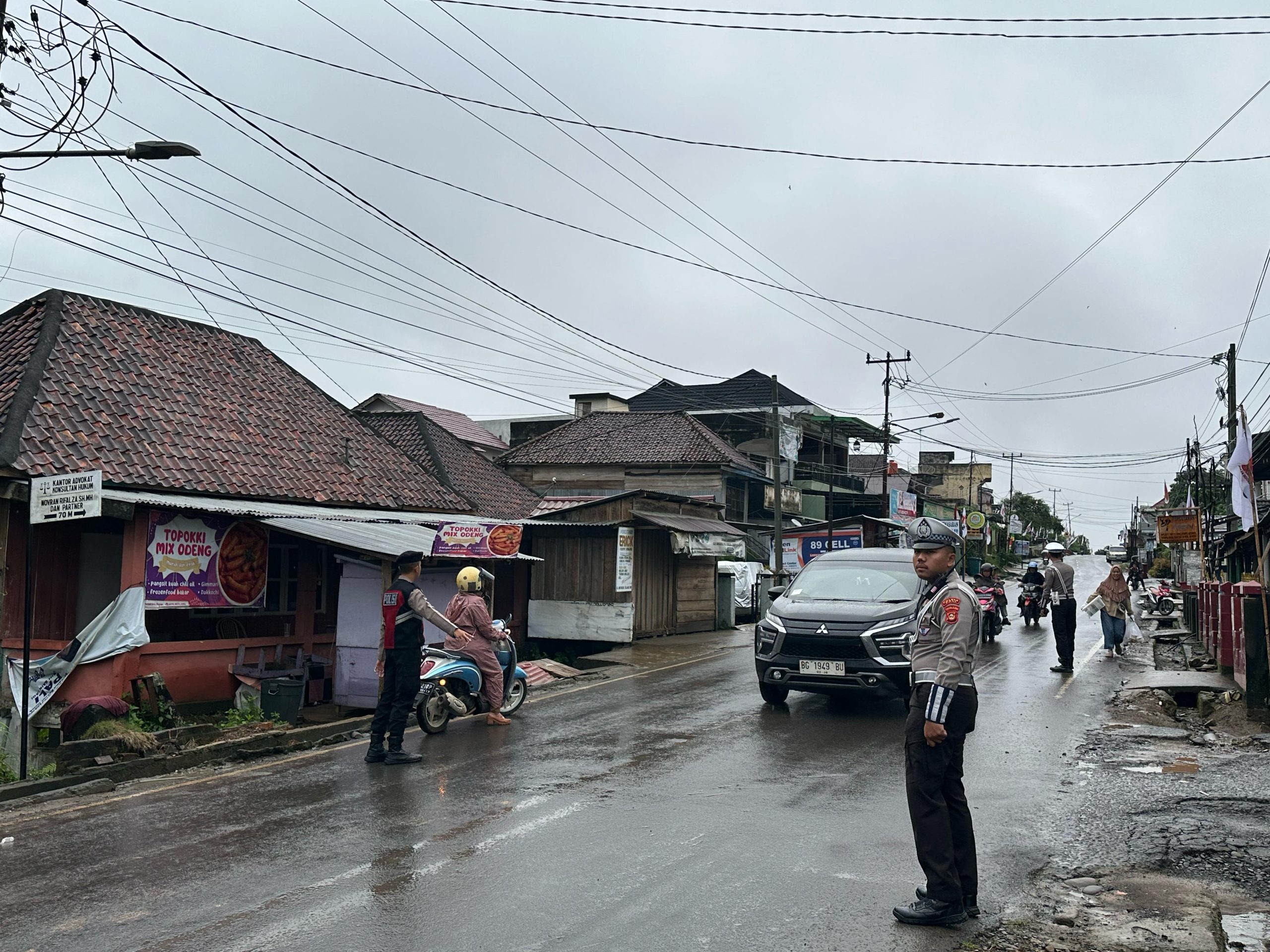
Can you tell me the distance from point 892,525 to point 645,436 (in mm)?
10765

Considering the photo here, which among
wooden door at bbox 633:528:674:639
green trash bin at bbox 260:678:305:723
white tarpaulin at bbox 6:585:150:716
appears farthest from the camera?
wooden door at bbox 633:528:674:639

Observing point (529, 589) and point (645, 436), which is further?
point (645, 436)

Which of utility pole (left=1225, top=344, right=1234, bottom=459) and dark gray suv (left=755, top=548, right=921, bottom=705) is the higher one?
utility pole (left=1225, top=344, right=1234, bottom=459)

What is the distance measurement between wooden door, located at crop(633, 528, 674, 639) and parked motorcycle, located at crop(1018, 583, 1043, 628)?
9587 millimetres

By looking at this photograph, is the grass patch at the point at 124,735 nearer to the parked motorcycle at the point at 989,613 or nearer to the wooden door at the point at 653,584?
the wooden door at the point at 653,584

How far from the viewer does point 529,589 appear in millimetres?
23109

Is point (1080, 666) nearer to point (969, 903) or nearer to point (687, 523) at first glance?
point (687, 523)

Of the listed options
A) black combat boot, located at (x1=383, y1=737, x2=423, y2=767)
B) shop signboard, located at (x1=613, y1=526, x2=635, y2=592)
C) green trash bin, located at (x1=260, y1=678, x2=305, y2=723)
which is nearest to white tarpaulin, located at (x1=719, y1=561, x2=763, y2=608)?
shop signboard, located at (x1=613, y1=526, x2=635, y2=592)

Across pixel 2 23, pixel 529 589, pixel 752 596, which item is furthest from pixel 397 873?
pixel 752 596

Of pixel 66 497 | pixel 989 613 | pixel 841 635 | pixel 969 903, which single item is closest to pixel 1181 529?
pixel 989 613

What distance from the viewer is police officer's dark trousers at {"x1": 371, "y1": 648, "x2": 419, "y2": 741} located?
31.7 feet

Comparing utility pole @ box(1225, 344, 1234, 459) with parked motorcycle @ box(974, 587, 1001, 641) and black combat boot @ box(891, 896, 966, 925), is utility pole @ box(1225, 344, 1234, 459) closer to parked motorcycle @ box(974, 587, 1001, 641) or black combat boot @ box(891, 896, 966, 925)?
parked motorcycle @ box(974, 587, 1001, 641)

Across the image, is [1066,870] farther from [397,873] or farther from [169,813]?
[169,813]

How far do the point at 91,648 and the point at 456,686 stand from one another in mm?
4433
